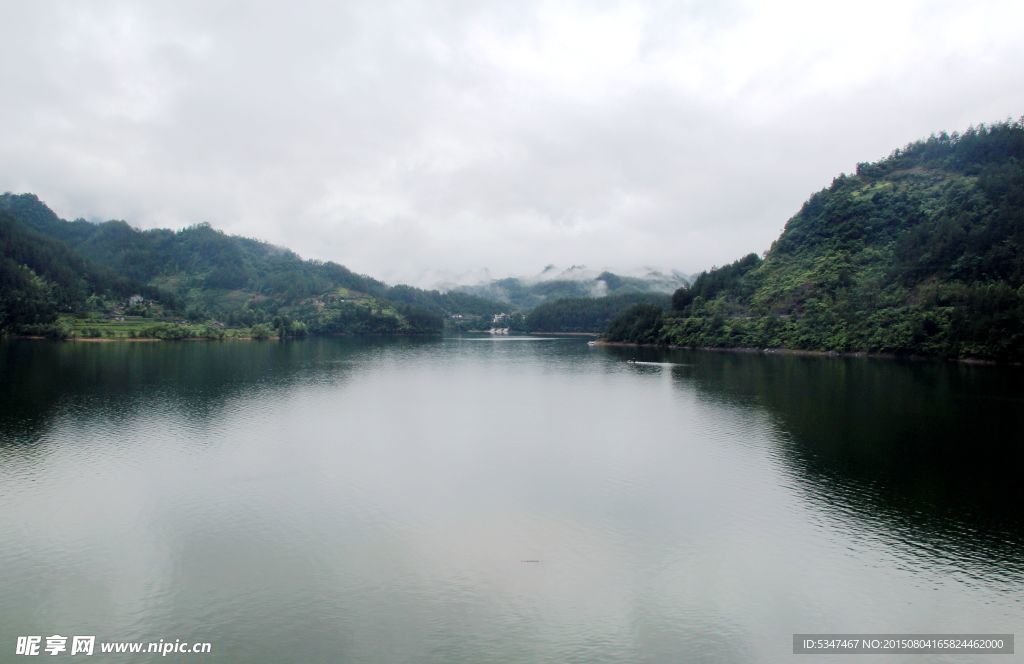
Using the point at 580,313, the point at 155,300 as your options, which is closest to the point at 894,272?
the point at 580,313

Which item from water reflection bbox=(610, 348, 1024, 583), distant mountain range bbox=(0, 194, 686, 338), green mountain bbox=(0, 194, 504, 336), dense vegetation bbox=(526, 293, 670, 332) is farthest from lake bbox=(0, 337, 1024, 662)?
dense vegetation bbox=(526, 293, 670, 332)

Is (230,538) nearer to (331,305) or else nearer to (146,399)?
(146,399)

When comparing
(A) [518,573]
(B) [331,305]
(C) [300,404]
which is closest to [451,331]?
(B) [331,305]

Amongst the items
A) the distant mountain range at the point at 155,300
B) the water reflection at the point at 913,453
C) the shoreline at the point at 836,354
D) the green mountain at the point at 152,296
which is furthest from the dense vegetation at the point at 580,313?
the water reflection at the point at 913,453

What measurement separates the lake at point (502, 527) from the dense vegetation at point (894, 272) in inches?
1486

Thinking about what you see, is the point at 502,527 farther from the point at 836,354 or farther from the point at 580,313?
the point at 580,313

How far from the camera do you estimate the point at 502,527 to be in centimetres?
1722

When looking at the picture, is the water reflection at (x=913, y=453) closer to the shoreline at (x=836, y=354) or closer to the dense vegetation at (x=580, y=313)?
the shoreline at (x=836, y=354)

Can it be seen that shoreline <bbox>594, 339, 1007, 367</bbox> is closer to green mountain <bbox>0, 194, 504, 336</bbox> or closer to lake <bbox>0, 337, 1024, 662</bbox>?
lake <bbox>0, 337, 1024, 662</bbox>

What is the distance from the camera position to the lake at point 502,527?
11906 mm

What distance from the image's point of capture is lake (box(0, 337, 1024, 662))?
1191 cm

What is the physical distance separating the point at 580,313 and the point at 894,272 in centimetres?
10394

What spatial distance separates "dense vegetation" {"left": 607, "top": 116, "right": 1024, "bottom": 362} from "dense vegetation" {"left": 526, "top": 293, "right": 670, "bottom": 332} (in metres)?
60.4

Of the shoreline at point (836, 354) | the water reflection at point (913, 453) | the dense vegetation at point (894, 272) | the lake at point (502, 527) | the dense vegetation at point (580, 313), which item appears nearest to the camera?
the lake at point (502, 527)
